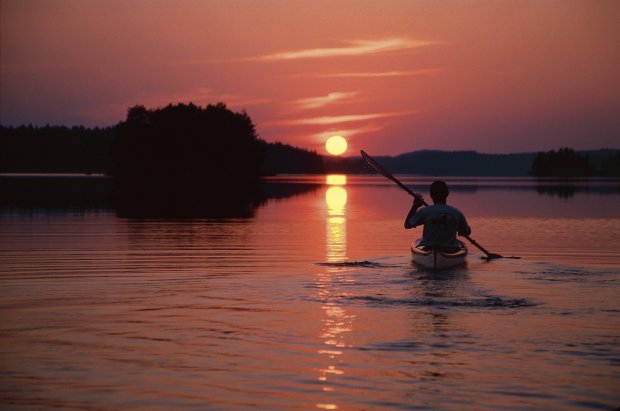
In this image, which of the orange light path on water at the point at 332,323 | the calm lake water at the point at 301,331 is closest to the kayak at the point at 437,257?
the calm lake water at the point at 301,331

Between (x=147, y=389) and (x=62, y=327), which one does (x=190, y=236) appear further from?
(x=147, y=389)

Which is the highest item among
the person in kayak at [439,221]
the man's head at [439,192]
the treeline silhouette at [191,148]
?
the treeline silhouette at [191,148]

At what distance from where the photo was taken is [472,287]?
18.4m

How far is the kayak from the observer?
2092cm

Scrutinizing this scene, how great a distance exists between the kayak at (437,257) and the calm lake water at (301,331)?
36 cm

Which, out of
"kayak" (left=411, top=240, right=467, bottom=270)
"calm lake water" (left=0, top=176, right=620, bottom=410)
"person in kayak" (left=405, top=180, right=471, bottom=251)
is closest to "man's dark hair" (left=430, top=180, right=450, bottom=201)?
"person in kayak" (left=405, top=180, right=471, bottom=251)

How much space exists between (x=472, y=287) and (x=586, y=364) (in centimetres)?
733

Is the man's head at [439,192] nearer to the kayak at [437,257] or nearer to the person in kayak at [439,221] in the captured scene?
the person in kayak at [439,221]

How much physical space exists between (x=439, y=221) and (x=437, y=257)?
95 cm

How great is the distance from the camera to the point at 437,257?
20891mm

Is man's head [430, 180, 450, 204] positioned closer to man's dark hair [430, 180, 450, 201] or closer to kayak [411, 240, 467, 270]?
man's dark hair [430, 180, 450, 201]

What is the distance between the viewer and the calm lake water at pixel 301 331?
973cm

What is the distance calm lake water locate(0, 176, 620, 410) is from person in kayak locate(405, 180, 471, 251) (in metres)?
0.83

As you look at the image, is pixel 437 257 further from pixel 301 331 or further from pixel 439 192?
pixel 301 331
